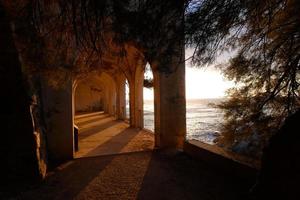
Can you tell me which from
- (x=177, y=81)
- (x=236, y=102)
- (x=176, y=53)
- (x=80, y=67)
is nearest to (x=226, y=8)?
(x=176, y=53)

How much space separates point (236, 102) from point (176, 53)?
174 cm

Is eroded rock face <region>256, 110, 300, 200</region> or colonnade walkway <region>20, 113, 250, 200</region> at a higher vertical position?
eroded rock face <region>256, 110, 300, 200</region>

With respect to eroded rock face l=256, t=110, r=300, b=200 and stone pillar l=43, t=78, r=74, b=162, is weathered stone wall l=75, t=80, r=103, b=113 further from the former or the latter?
eroded rock face l=256, t=110, r=300, b=200

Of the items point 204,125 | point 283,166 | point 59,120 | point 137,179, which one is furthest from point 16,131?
point 204,125

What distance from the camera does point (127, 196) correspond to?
413 cm

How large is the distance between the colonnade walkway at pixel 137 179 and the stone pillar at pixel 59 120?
18.4 inches

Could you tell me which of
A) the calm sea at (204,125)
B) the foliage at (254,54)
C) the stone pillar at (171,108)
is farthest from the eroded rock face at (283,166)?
the stone pillar at (171,108)

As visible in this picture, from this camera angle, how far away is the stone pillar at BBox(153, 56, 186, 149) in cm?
768

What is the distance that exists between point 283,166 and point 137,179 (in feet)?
10.4

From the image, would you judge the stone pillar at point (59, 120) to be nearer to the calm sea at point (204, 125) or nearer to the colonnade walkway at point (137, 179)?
the colonnade walkway at point (137, 179)

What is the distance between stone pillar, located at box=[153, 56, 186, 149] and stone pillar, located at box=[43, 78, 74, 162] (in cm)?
283

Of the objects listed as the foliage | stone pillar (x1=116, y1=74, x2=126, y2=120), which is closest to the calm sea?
the foliage

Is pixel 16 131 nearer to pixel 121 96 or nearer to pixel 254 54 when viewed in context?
pixel 254 54

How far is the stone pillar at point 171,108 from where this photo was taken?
7676mm
